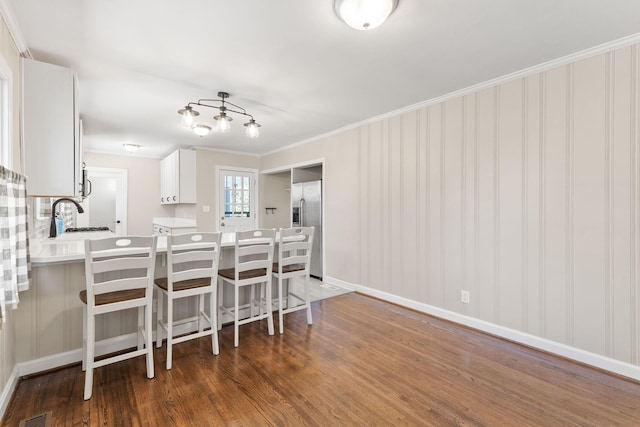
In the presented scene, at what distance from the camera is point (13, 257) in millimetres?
1518

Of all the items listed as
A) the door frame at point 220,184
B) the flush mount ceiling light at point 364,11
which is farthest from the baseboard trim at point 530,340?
the door frame at point 220,184

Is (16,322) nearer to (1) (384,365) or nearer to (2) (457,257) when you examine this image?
(1) (384,365)

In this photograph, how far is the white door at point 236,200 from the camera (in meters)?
5.66

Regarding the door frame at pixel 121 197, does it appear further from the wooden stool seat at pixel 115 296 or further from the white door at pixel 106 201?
the wooden stool seat at pixel 115 296

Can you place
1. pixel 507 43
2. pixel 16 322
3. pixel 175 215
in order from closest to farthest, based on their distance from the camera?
pixel 16 322
pixel 507 43
pixel 175 215

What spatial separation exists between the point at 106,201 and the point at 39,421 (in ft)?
17.5

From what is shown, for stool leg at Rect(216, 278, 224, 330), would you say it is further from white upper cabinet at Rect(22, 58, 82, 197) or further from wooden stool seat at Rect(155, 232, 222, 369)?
white upper cabinet at Rect(22, 58, 82, 197)

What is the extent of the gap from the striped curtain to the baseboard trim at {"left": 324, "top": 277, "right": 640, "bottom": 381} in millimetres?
3311

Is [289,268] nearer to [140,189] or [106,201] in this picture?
[140,189]

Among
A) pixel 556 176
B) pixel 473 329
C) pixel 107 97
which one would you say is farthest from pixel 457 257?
pixel 107 97

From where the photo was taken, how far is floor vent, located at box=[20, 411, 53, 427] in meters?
1.56

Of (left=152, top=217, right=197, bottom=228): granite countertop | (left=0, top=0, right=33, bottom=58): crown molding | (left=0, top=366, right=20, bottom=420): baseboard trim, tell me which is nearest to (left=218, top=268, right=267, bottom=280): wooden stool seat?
(left=0, top=366, right=20, bottom=420): baseboard trim

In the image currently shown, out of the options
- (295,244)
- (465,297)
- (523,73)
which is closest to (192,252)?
(295,244)

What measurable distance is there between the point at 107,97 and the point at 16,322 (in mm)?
2282
